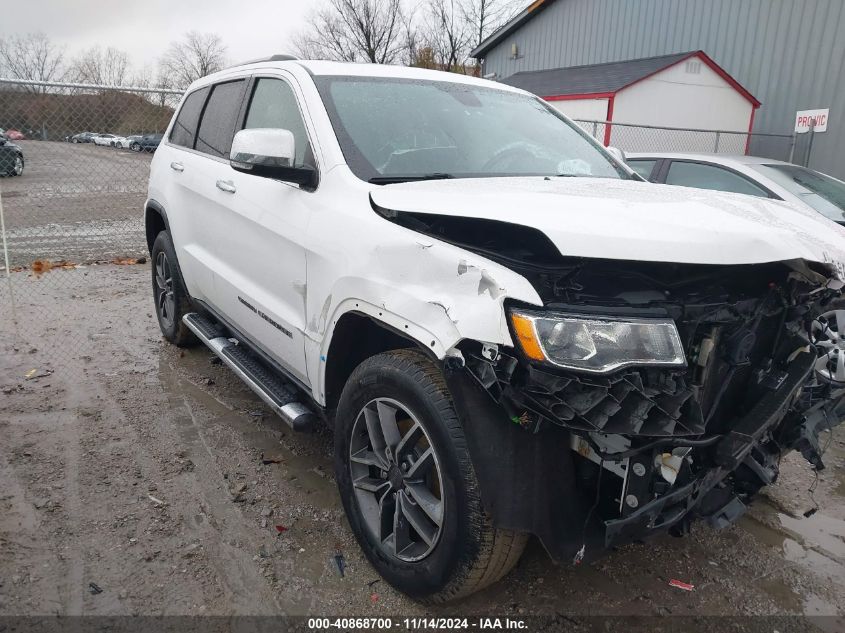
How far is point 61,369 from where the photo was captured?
190 inches

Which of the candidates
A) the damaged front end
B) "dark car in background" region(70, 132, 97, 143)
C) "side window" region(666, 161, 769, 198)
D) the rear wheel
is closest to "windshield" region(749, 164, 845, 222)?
"side window" region(666, 161, 769, 198)

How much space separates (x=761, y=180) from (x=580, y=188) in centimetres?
455

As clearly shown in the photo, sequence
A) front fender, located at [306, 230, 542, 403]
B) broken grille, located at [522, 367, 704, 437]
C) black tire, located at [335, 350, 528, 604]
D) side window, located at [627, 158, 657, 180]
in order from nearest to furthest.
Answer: broken grille, located at [522, 367, 704, 437] → front fender, located at [306, 230, 542, 403] → black tire, located at [335, 350, 528, 604] → side window, located at [627, 158, 657, 180]

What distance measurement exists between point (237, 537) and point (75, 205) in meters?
14.1

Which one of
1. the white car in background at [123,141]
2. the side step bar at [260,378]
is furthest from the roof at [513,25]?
the side step bar at [260,378]

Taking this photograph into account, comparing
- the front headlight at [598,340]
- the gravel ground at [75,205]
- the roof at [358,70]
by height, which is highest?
the roof at [358,70]

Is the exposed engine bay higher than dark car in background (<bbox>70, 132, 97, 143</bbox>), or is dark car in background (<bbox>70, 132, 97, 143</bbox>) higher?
dark car in background (<bbox>70, 132, 97, 143</bbox>)

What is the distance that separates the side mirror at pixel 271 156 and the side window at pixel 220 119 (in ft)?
3.73

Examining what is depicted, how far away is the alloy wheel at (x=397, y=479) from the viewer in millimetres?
2281

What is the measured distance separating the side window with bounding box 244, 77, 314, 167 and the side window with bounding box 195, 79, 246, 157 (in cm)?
24

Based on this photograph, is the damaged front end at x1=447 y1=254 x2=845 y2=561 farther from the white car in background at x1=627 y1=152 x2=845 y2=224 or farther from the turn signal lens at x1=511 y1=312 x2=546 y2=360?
the white car in background at x1=627 y1=152 x2=845 y2=224

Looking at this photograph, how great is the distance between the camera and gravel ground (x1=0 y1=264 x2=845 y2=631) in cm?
250

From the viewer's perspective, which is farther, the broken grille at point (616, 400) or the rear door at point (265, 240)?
the rear door at point (265, 240)

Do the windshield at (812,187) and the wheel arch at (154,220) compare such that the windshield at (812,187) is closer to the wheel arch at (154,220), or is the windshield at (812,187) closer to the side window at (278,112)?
the side window at (278,112)
